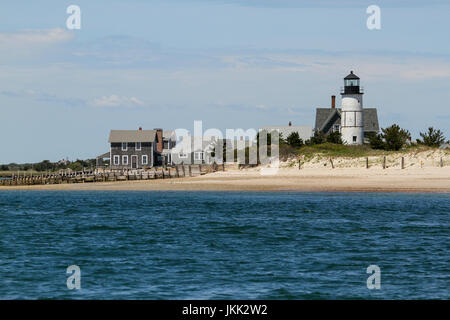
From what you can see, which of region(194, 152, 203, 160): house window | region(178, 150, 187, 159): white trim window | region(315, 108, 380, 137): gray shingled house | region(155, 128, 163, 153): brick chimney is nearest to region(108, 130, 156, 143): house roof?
region(155, 128, 163, 153): brick chimney

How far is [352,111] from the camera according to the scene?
84.6 metres

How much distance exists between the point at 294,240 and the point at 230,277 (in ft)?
28.3

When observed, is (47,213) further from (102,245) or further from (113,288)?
(113,288)

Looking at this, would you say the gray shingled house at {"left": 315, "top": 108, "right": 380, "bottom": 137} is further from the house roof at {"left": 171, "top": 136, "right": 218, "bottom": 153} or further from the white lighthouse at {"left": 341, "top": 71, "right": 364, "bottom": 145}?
the house roof at {"left": 171, "top": 136, "right": 218, "bottom": 153}

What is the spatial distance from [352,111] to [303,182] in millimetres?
27607

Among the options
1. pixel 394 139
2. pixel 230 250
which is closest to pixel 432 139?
pixel 394 139

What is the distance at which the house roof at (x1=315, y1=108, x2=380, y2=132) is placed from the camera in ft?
312

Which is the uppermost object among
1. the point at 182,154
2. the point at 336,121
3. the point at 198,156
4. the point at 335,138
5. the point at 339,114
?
the point at 339,114

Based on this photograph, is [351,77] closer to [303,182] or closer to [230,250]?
[303,182]

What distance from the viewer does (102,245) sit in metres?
26.3

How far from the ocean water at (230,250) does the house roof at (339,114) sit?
164ft

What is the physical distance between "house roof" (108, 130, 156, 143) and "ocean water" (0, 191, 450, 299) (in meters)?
55.0
